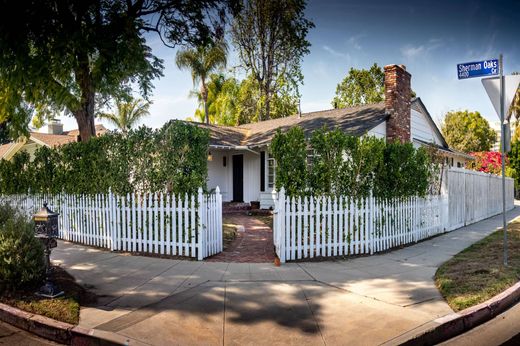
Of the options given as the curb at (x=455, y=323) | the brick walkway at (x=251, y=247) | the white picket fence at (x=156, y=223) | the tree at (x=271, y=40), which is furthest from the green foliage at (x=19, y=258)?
the tree at (x=271, y=40)

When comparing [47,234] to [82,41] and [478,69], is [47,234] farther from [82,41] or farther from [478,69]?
[478,69]

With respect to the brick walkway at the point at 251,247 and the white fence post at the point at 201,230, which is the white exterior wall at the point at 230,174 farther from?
the white fence post at the point at 201,230

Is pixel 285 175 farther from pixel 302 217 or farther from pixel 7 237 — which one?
pixel 7 237

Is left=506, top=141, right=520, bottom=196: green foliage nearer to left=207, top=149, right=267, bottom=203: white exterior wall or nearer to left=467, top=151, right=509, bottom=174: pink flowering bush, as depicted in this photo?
left=467, top=151, right=509, bottom=174: pink flowering bush

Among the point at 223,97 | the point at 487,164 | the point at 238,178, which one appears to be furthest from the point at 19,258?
the point at 487,164

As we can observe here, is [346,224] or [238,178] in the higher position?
[238,178]

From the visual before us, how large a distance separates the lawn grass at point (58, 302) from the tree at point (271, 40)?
25900mm

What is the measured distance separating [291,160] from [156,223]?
3.27 meters

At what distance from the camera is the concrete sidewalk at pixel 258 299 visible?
14.0ft

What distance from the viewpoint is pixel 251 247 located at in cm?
933

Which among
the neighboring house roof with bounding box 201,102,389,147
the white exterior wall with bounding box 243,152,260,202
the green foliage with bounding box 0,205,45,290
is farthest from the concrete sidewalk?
the white exterior wall with bounding box 243,152,260,202

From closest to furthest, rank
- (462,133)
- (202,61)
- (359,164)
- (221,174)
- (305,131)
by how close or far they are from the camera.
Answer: (359,164)
(305,131)
(221,174)
(202,61)
(462,133)

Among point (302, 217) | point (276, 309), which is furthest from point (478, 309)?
point (302, 217)

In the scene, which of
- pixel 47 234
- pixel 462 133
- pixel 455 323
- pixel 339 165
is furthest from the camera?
pixel 462 133
